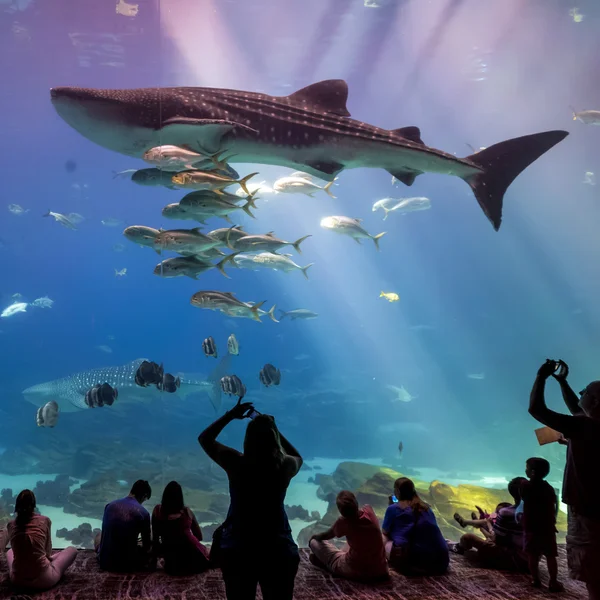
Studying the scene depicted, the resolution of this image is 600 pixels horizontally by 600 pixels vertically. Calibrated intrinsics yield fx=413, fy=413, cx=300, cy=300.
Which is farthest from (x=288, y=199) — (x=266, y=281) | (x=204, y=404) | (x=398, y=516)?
(x=398, y=516)

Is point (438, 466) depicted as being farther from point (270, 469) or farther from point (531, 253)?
point (270, 469)

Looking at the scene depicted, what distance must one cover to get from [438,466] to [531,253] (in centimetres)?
2338

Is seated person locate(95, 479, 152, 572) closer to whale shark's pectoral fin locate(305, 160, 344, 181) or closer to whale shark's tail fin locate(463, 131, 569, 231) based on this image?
whale shark's pectoral fin locate(305, 160, 344, 181)

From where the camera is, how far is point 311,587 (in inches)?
131

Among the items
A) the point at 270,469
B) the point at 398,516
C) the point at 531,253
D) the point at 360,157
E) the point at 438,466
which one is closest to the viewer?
the point at 270,469

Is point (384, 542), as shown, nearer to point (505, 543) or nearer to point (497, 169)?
point (505, 543)

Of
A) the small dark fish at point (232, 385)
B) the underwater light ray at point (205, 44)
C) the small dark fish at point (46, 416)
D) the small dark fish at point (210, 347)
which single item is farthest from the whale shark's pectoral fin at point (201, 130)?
the underwater light ray at point (205, 44)

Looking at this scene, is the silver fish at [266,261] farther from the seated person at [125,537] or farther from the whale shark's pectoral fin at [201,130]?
the seated person at [125,537]

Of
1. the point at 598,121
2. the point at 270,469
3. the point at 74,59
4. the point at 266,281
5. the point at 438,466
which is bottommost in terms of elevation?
the point at 438,466

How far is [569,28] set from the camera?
16953mm

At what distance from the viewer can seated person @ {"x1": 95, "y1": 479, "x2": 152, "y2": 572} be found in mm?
3369

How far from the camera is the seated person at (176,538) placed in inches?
132

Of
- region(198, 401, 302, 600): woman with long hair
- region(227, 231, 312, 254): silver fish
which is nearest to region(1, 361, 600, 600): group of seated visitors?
region(198, 401, 302, 600): woman with long hair

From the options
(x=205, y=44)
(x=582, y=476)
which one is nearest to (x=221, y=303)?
(x=582, y=476)
